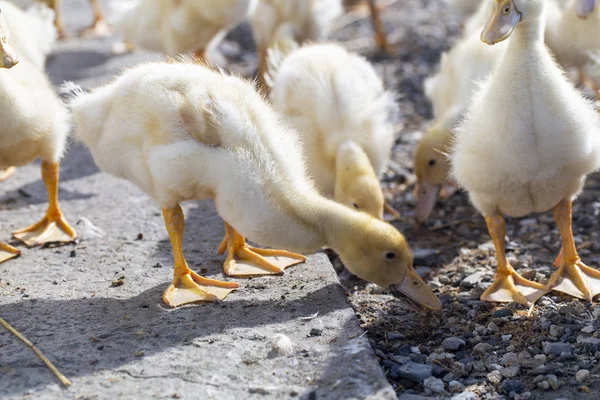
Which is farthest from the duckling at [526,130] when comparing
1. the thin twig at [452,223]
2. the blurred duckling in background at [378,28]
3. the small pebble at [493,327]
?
the blurred duckling in background at [378,28]

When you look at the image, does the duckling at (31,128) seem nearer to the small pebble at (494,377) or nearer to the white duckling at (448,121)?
the white duckling at (448,121)

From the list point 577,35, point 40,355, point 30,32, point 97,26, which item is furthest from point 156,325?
point 97,26

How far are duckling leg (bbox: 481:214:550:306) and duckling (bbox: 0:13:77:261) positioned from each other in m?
2.61

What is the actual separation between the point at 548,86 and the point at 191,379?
2.28m

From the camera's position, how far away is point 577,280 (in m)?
4.68

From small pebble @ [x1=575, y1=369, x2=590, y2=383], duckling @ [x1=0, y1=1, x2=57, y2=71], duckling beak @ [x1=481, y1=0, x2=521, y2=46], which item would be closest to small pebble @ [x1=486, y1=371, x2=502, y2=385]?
small pebble @ [x1=575, y1=369, x2=590, y2=383]

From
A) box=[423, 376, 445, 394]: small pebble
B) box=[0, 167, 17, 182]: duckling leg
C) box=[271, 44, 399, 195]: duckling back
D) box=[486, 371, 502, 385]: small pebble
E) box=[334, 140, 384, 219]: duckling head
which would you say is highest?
box=[271, 44, 399, 195]: duckling back

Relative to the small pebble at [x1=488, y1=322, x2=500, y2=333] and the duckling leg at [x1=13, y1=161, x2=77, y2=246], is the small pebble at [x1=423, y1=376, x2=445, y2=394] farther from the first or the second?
the duckling leg at [x1=13, y1=161, x2=77, y2=246]

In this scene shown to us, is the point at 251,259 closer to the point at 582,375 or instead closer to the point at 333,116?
the point at 333,116

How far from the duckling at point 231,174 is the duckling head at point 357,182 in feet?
2.41

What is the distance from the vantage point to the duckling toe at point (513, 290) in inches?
181

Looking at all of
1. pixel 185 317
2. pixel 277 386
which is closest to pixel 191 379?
pixel 277 386

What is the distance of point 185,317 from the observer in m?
4.25

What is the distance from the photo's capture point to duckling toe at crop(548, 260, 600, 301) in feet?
15.1
